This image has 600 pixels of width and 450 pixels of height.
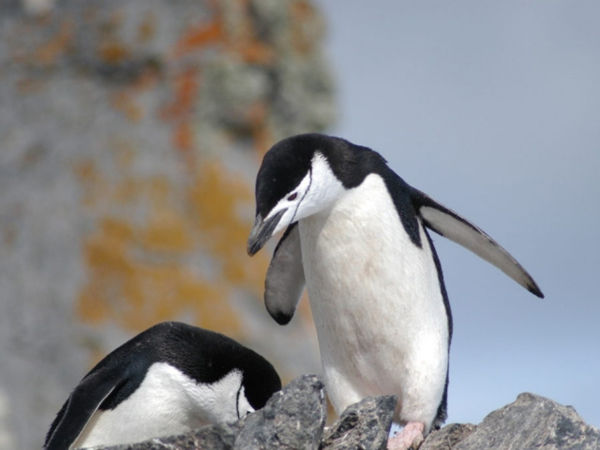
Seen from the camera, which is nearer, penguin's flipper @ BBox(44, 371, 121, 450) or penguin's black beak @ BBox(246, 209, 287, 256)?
penguin's black beak @ BBox(246, 209, 287, 256)

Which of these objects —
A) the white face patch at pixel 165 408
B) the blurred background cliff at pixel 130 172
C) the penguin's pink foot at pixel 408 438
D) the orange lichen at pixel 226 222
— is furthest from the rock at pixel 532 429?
the orange lichen at pixel 226 222

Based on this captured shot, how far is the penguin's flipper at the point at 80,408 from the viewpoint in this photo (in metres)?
4.11

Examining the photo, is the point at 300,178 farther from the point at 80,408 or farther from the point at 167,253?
the point at 167,253

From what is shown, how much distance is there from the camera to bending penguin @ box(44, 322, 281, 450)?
170 inches

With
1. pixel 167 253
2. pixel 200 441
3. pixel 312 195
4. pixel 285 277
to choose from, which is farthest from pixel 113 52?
pixel 200 441

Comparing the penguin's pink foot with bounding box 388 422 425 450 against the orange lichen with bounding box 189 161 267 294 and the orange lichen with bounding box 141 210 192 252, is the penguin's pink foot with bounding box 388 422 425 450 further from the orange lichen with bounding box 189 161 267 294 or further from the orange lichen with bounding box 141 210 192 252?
the orange lichen with bounding box 141 210 192 252

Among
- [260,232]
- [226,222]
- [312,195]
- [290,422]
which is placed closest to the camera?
[290,422]

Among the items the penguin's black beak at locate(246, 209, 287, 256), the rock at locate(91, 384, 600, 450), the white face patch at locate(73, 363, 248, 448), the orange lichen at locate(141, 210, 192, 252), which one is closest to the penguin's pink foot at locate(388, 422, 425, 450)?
the rock at locate(91, 384, 600, 450)

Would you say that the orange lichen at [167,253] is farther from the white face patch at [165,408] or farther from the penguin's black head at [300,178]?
the penguin's black head at [300,178]

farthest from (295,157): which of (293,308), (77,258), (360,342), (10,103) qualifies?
(10,103)

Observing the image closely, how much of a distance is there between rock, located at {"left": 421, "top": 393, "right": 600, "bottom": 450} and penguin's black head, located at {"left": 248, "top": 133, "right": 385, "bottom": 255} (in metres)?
1.05

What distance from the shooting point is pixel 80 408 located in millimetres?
4184

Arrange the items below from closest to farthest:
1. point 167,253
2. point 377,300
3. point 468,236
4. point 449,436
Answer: point 449,436 → point 377,300 → point 468,236 → point 167,253

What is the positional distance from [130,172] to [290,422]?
4423 mm
